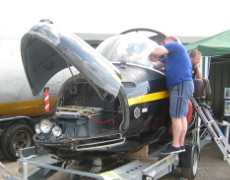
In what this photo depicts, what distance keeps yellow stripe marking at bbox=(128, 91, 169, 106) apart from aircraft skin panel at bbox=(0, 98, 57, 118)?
13.4 ft

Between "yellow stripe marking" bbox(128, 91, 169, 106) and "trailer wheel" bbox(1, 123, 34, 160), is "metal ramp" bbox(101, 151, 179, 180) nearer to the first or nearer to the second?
"yellow stripe marking" bbox(128, 91, 169, 106)

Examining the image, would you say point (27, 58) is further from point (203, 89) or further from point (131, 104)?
point (203, 89)

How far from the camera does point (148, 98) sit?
384 centimetres

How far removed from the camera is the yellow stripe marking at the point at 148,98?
348 cm

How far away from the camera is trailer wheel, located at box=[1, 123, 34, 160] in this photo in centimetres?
616

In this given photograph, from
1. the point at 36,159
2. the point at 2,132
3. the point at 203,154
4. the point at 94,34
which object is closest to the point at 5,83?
the point at 2,132

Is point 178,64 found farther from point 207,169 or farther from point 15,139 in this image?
point 15,139

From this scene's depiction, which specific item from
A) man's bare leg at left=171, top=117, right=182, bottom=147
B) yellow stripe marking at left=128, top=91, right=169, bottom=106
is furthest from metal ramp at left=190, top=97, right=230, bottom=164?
man's bare leg at left=171, top=117, right=182, bottom=147

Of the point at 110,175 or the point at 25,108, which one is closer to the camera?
the point at 110,175

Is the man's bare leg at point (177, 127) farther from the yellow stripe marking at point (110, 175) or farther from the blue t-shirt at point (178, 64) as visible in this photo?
the yellow stripe marking at point (110, 175)

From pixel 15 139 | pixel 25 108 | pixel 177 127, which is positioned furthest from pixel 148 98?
pixel 25 108

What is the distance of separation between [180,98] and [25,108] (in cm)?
450

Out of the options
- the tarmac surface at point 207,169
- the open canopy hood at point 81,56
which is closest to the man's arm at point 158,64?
the open canopy hood at point 81,56

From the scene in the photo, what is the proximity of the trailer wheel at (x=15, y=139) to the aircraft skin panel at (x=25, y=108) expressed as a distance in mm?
443
